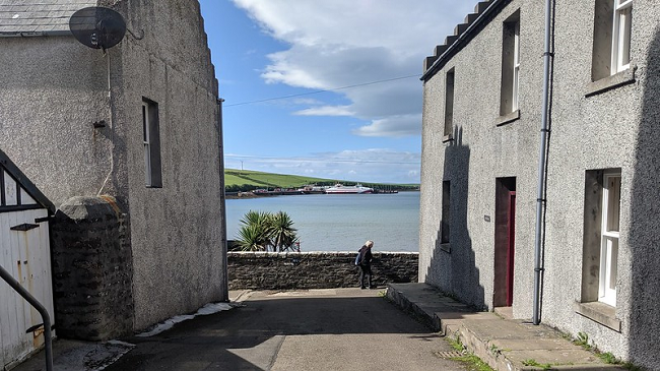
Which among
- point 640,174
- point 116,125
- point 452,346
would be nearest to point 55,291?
point 116,125

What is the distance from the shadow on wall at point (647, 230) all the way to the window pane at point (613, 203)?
30.1 inches

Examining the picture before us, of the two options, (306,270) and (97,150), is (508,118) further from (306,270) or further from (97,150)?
(306,270)

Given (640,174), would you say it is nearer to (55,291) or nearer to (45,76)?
(55,291)

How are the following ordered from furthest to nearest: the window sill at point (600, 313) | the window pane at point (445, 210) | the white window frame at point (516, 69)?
the window pane at point (445, 210) → the white window frame at point (516, 69) → the window sill at point (600, 313)

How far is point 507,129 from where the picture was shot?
7.18 meters

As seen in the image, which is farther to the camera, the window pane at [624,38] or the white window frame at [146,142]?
the white window frame at [146,142]

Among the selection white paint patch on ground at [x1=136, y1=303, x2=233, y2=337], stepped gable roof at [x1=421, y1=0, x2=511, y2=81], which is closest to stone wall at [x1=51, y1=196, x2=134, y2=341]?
white paint patch on ground at [x1=136, y1=303, x2=233, y2=337]

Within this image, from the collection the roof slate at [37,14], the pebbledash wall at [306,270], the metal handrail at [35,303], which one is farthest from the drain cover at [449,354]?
the pebbledash wall at [306,270]

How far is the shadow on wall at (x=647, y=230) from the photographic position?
383 centimetres

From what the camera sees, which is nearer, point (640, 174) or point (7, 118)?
Answer: point (640, 174)

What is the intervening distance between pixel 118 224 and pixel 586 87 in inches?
252

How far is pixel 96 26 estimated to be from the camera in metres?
5.85

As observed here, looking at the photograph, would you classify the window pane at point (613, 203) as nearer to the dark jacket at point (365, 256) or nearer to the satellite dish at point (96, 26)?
the satellite dish at point (96, 26)

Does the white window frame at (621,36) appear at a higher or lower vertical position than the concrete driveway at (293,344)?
higher
